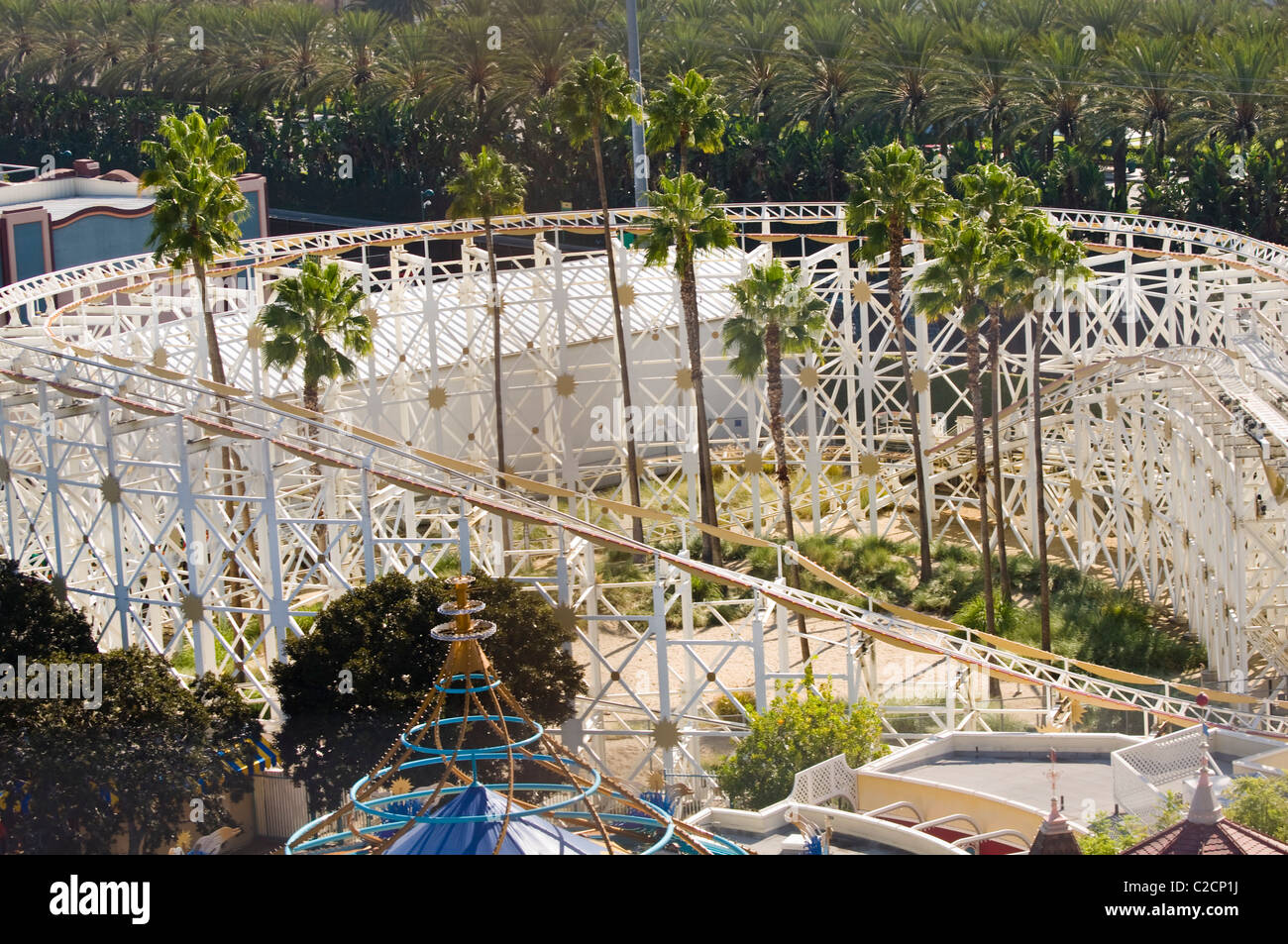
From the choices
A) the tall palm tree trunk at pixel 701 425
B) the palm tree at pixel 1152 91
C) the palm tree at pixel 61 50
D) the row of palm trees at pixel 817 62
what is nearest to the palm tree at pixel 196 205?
the tall palm tree trunk at pixel 701 425

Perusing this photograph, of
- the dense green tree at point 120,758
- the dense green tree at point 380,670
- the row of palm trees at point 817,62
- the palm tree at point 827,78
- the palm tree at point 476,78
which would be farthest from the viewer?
the palm tree at point 476,78

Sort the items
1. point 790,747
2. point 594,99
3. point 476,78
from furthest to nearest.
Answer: point 476,78
point 594,99
point 790,747

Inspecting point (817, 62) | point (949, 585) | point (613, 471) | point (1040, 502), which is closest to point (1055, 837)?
point (1040, 502)

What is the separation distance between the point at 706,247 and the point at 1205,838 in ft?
84.2

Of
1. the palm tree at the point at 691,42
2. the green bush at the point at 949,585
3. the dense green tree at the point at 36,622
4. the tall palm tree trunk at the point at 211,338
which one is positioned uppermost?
the palm tree at the point at 691,42

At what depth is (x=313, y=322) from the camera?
117ft

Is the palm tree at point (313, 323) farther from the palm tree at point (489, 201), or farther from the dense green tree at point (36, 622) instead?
the dense green tree at point (36, 622)

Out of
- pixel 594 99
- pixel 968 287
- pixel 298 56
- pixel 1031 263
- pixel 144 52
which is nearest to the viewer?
pixel 1031 263

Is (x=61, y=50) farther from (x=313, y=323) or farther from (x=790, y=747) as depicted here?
(x=790, y=747)

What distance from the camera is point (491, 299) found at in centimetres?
4312

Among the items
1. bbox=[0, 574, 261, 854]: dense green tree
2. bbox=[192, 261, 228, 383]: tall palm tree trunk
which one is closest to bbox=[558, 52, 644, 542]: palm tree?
bbox=[192, 261, 228, 383]: tall palm tree trunk

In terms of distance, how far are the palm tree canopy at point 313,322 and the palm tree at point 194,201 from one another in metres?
2.28

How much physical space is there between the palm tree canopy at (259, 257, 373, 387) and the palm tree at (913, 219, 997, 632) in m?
11.3

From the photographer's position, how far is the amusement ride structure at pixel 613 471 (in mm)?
29094
